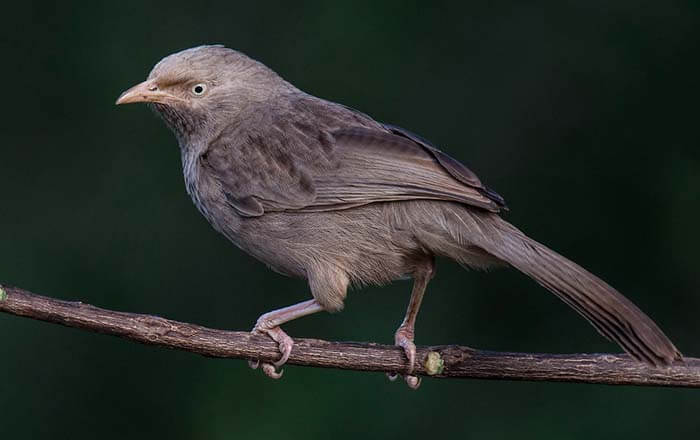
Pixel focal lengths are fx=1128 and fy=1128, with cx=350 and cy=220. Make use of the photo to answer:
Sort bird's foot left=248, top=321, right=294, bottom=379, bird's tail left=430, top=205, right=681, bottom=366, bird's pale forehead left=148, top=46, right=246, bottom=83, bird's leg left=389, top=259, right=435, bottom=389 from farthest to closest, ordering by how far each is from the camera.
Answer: bird's pale forehead left=148, top=46, right=246, bottom=83
bird's leg left=389, top=259, right=435, bottom=389
bird's foot left=248, top=321, right=294, bottom=379
bird's tail left=430, top=205, right=681, bottom=366

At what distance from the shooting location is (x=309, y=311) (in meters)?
5.31

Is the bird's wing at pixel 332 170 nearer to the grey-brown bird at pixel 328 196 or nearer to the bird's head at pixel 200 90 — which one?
the grey-brown bird at pixel 328 196

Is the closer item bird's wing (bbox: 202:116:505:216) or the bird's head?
bird's wing (bbox: 202:116:505:216)

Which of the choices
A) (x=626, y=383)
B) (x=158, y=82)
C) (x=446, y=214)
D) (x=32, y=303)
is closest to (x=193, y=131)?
(x=158, y=82)

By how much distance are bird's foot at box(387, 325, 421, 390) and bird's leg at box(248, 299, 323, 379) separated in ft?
1.36

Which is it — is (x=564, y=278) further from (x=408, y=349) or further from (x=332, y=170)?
(x=332, y=170)

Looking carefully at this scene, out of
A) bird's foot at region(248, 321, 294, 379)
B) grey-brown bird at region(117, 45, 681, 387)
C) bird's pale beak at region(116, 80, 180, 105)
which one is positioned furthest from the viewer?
bird's pale beak at region(116, 80, 180, 105)

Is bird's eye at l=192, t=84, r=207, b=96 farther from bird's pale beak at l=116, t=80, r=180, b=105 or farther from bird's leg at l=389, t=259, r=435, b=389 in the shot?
bird's leg at l=389, t=259, r=435, b=389

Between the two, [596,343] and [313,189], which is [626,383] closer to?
[313,189]

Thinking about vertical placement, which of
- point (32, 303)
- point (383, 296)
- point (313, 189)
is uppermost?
point (313, 189)

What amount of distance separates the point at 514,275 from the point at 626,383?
3.29m

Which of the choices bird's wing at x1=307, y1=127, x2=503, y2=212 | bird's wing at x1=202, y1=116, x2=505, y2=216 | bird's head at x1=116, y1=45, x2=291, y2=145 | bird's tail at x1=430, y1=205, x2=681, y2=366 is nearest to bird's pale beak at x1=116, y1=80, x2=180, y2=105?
bird's head at x1=116, y1=45, x2=291, y2=145

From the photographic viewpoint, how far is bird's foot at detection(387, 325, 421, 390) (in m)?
4.83

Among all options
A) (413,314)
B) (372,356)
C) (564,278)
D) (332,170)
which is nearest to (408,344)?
(372,356)
